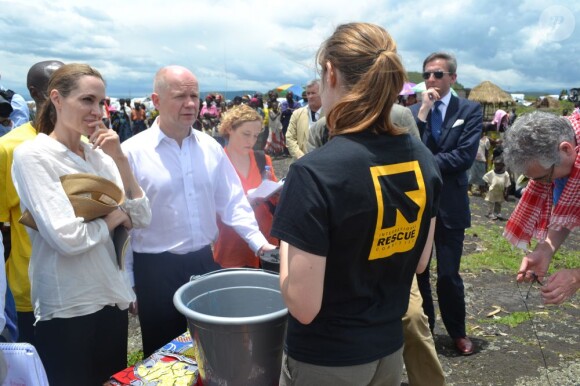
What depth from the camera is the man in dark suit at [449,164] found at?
3500 mm

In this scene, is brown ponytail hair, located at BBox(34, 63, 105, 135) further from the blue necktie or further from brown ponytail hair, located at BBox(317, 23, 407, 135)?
the blue necktie

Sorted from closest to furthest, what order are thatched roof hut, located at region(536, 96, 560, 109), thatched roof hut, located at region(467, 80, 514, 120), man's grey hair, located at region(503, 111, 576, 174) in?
man's grey hair, located at region(503, 111, 576, 174) < thatched roof hut, located at region(467, 80, 514, 120) < thatched roof hut, located at region(536, 96, 560, 109)

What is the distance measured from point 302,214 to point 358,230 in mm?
181

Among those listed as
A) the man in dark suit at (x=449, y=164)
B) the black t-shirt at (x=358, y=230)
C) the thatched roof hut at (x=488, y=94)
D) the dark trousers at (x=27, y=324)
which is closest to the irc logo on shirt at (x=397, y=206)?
the black t-shirt at (x=358, y=230)

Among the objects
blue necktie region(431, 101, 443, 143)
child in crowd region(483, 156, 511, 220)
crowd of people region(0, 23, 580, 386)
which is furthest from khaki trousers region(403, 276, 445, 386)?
child in crowd region(483, 156, 511, 220)

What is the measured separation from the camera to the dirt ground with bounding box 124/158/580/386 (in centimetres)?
338

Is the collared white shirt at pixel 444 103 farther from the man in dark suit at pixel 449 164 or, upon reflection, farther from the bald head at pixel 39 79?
the bald head at pixel 39 79

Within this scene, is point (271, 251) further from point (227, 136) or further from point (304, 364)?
point (227, 136)

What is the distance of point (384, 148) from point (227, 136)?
8.37ft

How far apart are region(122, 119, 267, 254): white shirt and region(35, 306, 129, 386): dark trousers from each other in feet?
1.51

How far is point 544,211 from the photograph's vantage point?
104 inches

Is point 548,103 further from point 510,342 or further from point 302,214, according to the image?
point 302,214

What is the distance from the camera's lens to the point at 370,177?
4.46ft

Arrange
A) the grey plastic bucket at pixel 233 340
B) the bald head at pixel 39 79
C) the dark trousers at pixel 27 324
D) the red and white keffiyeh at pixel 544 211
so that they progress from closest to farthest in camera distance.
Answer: the grey plastic bucket at pixel 233 340 → the red and white keffiyeh at pixel 544 211 → the dark trousers at pixel 27 324 → the bald head at pixel 39 79
